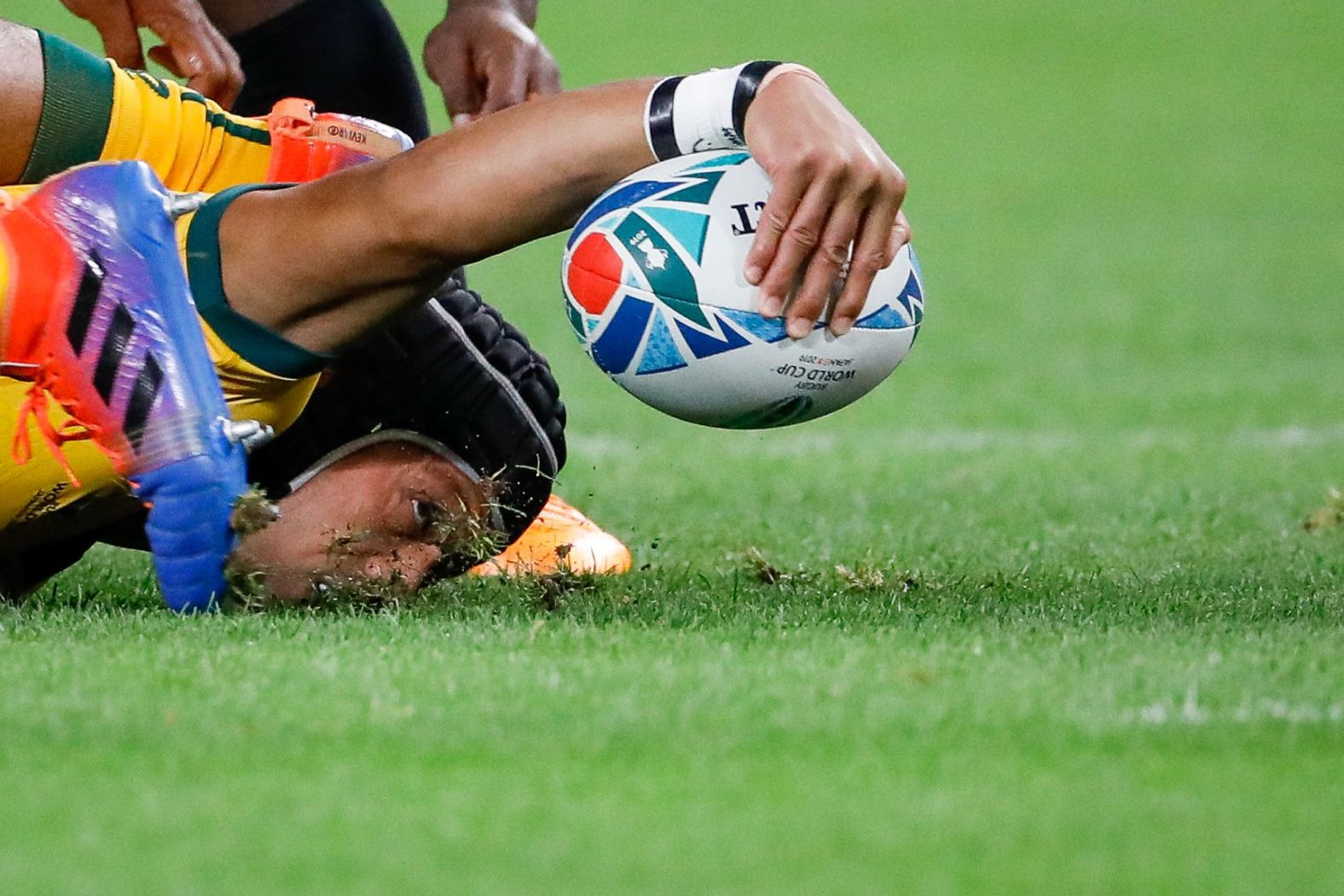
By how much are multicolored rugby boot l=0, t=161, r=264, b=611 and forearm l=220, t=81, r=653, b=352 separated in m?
0.14

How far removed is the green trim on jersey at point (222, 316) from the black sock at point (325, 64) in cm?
157

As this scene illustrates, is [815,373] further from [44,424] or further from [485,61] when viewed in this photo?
[485,61]

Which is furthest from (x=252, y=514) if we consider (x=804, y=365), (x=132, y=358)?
(x=804, y=365)

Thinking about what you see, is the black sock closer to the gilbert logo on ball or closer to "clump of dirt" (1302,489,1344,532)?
the gilbert logo on ball

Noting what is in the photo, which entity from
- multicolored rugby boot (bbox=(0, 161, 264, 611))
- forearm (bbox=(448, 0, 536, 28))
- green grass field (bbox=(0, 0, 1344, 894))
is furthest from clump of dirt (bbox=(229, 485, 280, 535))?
forearm (bbox=(448, 0, 536, 28))

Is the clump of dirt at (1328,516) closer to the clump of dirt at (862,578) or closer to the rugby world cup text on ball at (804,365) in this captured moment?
the clump of dirt at (862,578)

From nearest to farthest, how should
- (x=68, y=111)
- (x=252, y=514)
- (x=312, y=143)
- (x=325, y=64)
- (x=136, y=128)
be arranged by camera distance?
1. (x=252, y=514)
2. (x=68, y=111)
3. (x=136, y=128)
4. (x=312, y=143)
5. (x=325, y=64)

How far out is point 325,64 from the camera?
477cm

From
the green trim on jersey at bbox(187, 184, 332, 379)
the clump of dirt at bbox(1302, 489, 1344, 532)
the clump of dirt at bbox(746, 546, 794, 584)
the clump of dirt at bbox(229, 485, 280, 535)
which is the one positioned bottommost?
the clump of dirt at bbox(1302, 489, 1344, 532)

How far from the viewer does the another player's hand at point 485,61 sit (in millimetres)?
4090

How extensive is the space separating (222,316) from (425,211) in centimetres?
38

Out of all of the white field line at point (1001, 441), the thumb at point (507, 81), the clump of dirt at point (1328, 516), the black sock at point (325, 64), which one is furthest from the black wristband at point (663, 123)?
the white field line at point (1001, 441)

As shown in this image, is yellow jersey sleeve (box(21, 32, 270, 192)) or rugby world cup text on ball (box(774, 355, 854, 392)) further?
yellow jersey sleeve (box(21, 32, 270, 192))

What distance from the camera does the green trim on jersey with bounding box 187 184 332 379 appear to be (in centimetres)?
318
